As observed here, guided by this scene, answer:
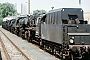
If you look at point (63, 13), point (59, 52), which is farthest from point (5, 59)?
point (63, 13)

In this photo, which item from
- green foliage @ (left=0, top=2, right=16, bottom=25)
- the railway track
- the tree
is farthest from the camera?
the tree

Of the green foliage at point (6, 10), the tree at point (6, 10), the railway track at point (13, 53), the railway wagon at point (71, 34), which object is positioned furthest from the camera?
the tree at point (6, 10)

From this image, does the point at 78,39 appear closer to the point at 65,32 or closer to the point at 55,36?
the point at 65,32

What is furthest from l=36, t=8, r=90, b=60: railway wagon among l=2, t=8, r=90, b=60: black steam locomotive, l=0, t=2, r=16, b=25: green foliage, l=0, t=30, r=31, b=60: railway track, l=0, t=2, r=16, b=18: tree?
l=0, t=2, r=16, b=18: tree

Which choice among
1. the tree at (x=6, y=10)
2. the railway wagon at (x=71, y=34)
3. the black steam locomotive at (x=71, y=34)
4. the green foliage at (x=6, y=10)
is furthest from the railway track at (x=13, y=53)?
the tree at (x=6, y=10)

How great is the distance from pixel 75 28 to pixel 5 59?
16.5ft

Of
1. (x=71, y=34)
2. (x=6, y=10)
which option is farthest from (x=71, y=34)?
(x=6, y=10)

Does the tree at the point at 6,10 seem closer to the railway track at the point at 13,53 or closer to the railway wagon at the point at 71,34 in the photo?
the railway track at the point at 13,53

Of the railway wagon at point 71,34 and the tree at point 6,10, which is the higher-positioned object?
the tree at point 6,10

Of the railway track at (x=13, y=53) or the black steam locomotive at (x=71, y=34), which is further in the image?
the railway track at (x=13, y=53)

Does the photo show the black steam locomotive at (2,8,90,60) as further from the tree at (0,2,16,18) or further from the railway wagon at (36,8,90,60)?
the tree at (0,2,16,18)

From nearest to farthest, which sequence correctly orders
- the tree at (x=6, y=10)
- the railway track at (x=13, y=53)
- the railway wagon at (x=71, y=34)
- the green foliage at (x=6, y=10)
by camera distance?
the railway wagon at (x=71, y=34) < the railway track at (x=13, y=53) < the green foliage at (x=6, y=10) < the tree at (x=6, y=10)

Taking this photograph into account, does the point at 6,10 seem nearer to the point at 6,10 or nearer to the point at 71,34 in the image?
the point at 6,10

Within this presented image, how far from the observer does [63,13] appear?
14.9 m
